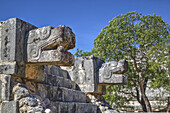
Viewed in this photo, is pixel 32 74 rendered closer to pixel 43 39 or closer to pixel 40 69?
pixel 40 69

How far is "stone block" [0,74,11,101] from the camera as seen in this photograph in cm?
443

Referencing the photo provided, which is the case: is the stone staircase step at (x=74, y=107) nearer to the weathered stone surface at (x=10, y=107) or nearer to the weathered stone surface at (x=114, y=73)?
the weathered stone surface at (x=114, y=73)

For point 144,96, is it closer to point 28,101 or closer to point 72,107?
point 72,107

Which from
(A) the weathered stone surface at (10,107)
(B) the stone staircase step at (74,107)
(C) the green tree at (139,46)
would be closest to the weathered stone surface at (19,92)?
(A) the weathered stone surface at (10,107)

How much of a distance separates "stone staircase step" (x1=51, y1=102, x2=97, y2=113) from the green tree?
22.5ft

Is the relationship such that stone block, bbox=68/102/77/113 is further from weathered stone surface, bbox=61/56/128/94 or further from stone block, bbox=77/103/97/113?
weathered stone surface, bbox=61/56/128/94

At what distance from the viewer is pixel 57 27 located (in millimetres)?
4582

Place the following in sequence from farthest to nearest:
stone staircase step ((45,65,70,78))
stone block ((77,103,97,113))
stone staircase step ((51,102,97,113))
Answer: stone block ((77,103,97,113))
stone staircase step ((45,65,70,78))
stone staircase step ((51,102,97,113))

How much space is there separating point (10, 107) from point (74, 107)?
216 centimetres

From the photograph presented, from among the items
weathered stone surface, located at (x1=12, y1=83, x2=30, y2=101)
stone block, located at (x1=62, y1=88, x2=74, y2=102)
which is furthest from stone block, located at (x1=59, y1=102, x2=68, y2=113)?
weathered stone surface, located at (x1=12, y1=83, x2=30, y2=101)

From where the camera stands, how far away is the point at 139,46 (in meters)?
14.0

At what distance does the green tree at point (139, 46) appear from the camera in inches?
537

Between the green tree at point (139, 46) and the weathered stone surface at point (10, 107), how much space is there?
9.73 meters

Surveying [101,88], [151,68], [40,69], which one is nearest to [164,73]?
[151,68]
